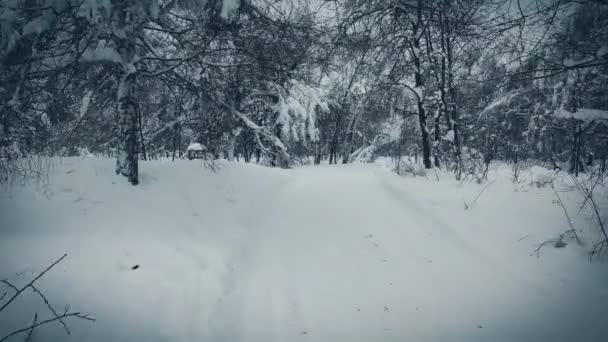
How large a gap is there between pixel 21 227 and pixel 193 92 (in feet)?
9.58

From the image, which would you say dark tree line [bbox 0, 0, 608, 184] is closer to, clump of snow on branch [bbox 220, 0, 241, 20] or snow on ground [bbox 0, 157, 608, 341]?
clump of snow on branch [bbox 220, 0, 241, 20]

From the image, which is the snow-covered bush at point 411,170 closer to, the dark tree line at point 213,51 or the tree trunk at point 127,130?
the dark tree line at point 213,51

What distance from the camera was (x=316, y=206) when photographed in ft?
18.1

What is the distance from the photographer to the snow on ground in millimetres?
2344

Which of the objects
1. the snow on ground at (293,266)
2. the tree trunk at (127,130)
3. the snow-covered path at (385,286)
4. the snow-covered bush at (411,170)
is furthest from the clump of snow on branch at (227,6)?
the snow-covered bush at (411,170)

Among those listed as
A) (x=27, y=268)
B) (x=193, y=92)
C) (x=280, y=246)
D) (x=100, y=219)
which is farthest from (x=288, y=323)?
(x=193, y=92)

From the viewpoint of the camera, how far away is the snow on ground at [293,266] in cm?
234

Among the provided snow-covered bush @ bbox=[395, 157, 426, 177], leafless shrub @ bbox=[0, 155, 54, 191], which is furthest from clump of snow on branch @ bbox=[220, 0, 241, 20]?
snow-covered bush @ bbox=[395, 157, 426, 177]

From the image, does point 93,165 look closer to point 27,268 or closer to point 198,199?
point 198,199

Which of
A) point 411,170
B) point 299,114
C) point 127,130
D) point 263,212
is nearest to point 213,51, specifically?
point 127,130

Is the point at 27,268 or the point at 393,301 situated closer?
the point at 27,268

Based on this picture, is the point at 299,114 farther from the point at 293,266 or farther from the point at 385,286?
the point at 385,286

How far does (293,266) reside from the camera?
3.43 m

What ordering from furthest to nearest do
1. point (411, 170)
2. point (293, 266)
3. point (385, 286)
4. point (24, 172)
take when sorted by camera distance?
point (411, 170)
point (24, 172)
point (293, 266)
point (385, 286)
